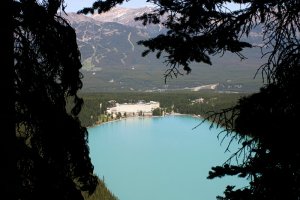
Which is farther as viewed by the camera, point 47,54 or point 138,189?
point 138,189

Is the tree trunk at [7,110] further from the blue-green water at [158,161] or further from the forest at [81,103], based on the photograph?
the blue-green water at [158,161]

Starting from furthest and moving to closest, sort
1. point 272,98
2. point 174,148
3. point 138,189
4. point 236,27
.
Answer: point 174,148
point 138,189
point 236,27
point 272,98

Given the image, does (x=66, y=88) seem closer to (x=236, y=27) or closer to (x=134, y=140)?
(x=236, y=27)

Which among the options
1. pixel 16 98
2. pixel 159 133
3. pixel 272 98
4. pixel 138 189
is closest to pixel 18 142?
pixel 16 98

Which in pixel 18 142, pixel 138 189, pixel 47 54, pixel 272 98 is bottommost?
pixel 138 189

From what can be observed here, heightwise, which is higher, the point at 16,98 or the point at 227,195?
the point at 16,98

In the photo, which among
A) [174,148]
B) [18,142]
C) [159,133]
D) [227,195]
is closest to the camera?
[227,195]

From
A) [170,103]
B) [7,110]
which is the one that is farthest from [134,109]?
[7,110]
